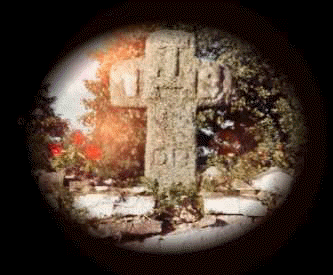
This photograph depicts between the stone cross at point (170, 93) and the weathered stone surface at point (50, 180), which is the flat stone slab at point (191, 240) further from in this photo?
the weathered stone surface at point (50, 180)

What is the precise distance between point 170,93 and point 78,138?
86 cm

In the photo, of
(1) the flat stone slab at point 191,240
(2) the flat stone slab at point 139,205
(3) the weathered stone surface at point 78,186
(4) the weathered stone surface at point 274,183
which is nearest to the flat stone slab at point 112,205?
(2) the flat stone slab at point 139,205

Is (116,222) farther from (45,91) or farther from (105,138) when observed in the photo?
(45,91)

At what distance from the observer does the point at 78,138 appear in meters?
3.81

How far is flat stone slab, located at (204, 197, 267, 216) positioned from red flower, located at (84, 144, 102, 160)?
96cm

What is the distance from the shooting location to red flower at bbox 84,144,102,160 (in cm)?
381

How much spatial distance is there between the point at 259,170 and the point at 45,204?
1730 millimetres

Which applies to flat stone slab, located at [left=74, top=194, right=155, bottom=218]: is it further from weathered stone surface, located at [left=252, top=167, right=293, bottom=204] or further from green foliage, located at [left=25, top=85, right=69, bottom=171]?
weathered stone surface, located at [left=252, top=167, right=293, bottom=204]

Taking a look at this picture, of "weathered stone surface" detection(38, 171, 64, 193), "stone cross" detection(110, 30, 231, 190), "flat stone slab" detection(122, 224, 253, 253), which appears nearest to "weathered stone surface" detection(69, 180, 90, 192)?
"weathered stone surface" detection(38, 171, 64, 193)

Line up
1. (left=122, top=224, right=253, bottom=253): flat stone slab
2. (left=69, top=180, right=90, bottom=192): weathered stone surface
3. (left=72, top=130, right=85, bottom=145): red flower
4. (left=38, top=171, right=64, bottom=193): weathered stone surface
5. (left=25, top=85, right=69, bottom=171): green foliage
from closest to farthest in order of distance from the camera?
1. (left=122, top=224, right=253, bottom=253): flat stone slab
2. (left=38, top=171, right=64, bottom=193): weathered stone surface
3. (left=25, top=85, right=69, bottom=171): green foliage
4. (left=69, top=180, right=90, bottom=192): weathered stone surface
5. (left=72, top=130, right=85, bottom=145): red flower

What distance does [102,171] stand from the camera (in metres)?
3.84

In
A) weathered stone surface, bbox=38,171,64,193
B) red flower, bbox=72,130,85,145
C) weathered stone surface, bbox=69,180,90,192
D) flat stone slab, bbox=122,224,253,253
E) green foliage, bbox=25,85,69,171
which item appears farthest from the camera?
red flower, bbox=72,130,85,145

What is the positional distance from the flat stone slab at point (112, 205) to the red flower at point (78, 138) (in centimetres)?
49

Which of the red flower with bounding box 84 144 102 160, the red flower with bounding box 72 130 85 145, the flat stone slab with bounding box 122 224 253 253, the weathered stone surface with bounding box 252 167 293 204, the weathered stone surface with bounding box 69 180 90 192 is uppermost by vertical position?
the red flower with bounding box 72 130 85 145
